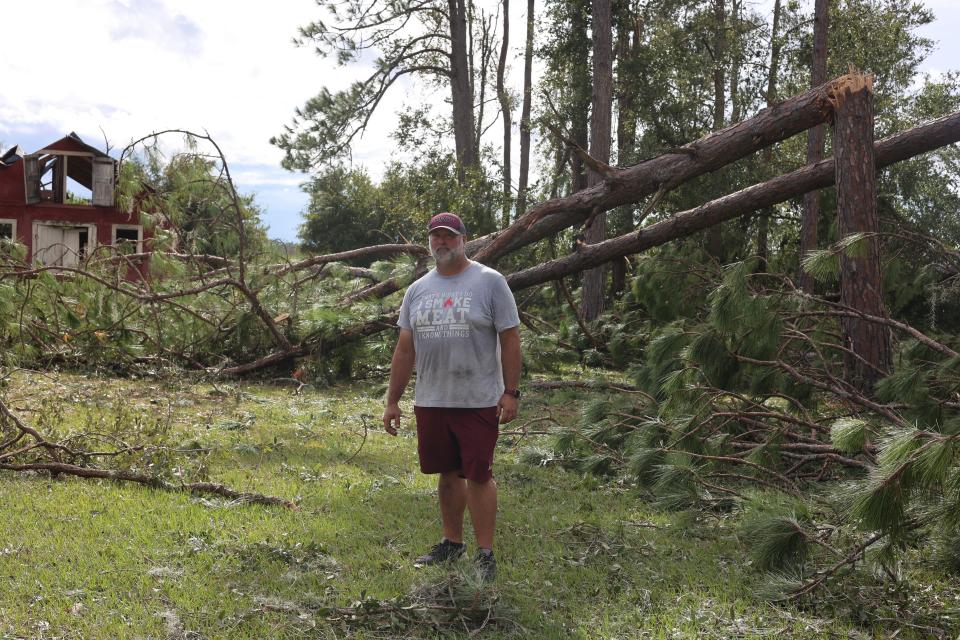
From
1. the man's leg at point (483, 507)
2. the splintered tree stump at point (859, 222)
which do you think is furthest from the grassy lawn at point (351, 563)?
the splintered tree stump at point (859, 222)

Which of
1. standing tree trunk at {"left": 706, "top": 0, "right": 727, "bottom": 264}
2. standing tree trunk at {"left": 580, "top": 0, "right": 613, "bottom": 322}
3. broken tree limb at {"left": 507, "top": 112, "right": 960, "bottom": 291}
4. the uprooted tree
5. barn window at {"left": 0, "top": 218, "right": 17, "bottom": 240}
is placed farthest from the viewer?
barn window at {"left": 0, "top": 218, "right": 17, "bottom": 240}

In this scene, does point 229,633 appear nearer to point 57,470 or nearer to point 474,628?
point 474,628

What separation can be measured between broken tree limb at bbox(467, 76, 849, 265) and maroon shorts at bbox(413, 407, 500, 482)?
5.02 meters

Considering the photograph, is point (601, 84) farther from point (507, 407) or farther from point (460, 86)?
point (507, 407)

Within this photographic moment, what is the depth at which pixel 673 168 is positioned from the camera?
8188mm

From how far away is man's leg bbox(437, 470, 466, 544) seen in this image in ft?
12.8

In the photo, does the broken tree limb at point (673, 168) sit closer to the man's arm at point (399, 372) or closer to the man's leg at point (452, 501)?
the man's arm at point (399, 372)

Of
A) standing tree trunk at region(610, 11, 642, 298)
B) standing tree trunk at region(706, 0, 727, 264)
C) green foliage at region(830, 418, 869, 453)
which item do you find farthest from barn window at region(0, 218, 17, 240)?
green foliage at region(830, 418, 869, 453)

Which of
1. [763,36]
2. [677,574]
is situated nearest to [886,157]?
[677,574]

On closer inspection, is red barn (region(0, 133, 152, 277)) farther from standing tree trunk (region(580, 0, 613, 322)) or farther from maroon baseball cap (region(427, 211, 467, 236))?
maroon baseball cap (region(427, 211, 467, 236))

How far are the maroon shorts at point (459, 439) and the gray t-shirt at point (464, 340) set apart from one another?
0.18 ft

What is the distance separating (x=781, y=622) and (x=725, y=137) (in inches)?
227

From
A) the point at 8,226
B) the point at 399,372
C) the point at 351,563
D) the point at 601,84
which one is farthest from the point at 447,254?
the point at 8,226

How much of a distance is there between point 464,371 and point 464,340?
144 mm
